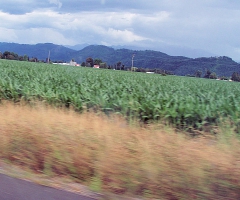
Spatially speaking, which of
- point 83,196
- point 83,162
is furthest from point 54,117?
point 83,196

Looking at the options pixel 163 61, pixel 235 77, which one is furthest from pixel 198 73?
pixel 163 61

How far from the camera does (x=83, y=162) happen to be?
4.14 meters

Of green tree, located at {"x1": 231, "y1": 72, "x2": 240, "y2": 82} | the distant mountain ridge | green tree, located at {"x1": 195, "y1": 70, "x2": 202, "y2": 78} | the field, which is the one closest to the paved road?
the field

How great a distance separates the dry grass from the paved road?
39cm

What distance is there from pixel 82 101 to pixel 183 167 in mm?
6632

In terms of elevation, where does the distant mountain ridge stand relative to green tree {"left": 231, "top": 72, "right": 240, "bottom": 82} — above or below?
above

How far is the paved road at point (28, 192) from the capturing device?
3359 millimetres

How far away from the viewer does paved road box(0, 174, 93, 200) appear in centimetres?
336

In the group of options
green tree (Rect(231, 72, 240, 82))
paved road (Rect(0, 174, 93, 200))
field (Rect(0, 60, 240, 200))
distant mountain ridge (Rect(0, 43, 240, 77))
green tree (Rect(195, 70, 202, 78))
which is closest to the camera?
paved road (Rect(0, 174, 93, 200))

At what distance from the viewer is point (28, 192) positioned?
11.4 feet

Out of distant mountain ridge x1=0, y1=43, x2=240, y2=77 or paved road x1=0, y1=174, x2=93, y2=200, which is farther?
distant mountain ridge x1=0, y1=43, x2=240, y2=77

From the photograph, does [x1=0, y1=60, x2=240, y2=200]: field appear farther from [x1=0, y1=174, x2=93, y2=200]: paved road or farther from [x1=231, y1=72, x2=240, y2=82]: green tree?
[x1=231, y1=72, x2=240, y2=82]: green tree

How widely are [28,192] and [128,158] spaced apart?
1364mm

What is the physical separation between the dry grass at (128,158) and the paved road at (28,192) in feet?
1.29
